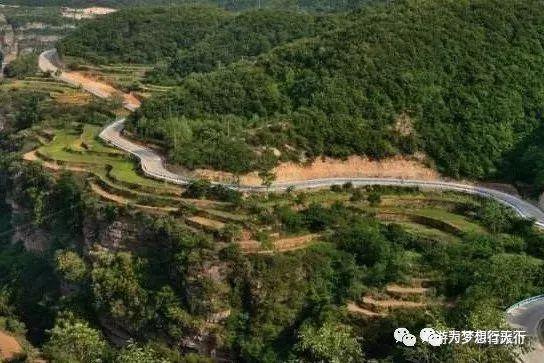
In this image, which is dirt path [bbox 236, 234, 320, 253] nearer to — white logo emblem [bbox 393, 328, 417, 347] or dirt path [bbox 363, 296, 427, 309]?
dirt path [bbox 363, 296, 427, 309]

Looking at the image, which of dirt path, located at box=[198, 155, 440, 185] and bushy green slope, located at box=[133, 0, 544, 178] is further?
bushy green slope, located at box=[133, 0, 544, 178]

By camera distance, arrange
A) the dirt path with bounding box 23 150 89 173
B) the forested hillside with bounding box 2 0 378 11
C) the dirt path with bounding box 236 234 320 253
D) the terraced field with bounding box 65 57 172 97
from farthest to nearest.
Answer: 1. the forested hillside with bounding box 2 0 378 11
2. the terraced field with bounding box 65 57 172 97
3. the dirt path with bounding box 23 150 89 173
4. the dirt path with bounding box 236 234 320 253

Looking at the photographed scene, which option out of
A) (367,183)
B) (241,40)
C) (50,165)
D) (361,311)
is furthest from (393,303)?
(241,40)

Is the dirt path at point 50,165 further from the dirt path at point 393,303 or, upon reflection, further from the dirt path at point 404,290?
the dirt path at point 404,290

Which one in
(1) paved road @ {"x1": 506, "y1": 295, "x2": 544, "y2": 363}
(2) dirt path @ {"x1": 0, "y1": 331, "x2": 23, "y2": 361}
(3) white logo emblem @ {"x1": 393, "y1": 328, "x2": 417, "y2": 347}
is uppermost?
(1) paved road @ {"x1": 506, "y1": 295, "x2": 544, "y2": 363}

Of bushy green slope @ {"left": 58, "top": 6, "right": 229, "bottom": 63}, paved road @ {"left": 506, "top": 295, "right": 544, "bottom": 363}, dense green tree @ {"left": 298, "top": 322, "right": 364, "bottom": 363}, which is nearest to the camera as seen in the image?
paved road @ {"left": 506, "top": 295, "right": 544, "bottom": 363}

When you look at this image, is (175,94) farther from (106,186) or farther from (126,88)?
(126,88)

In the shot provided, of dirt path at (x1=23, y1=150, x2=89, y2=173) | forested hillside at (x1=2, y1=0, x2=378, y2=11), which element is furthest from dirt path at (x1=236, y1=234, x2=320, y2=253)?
forested hillside at (x1=2, y1=0, x2=378, y2=11)

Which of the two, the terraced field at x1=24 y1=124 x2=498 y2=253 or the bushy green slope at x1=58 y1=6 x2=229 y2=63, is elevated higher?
the terraced field at x1=24 y1=124 x2=498 y2=253

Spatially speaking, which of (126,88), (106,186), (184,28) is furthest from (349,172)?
(184,28)
